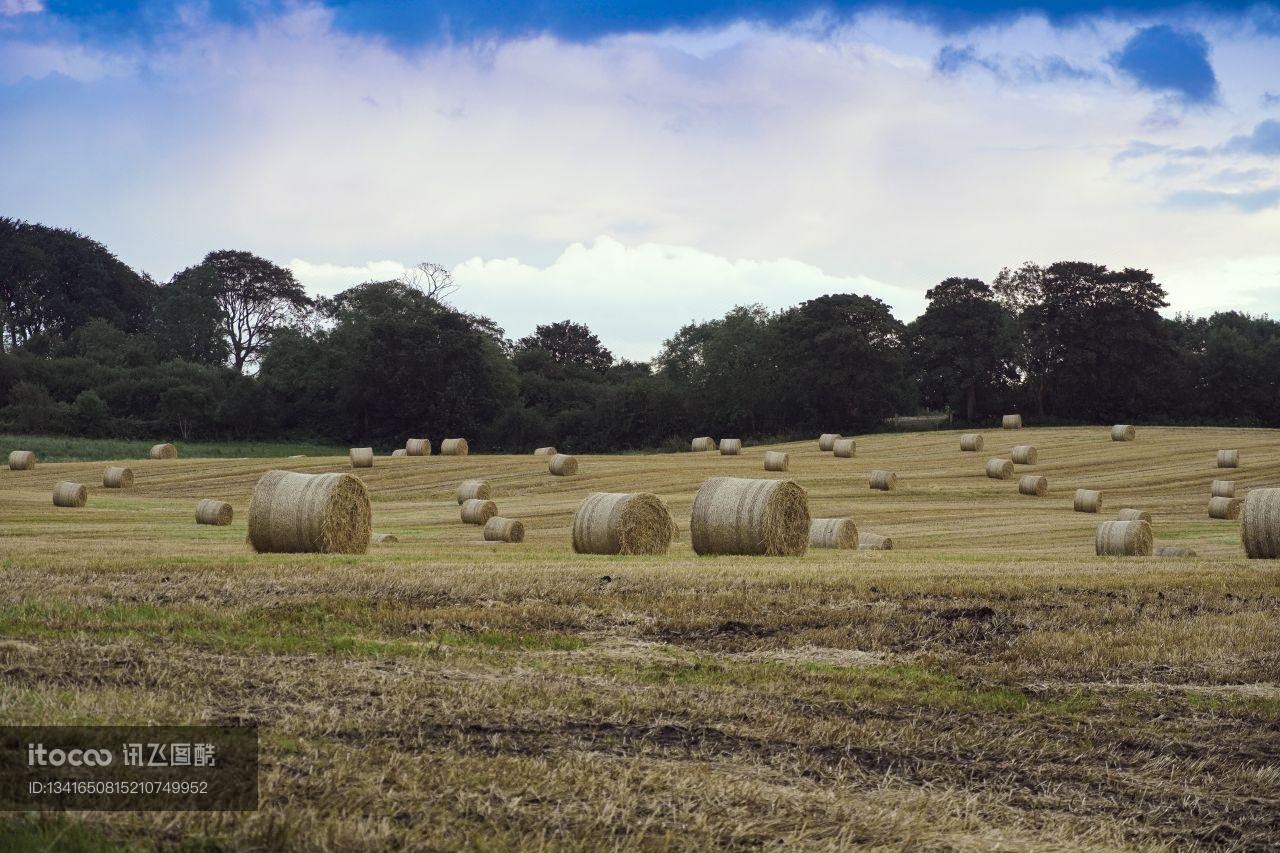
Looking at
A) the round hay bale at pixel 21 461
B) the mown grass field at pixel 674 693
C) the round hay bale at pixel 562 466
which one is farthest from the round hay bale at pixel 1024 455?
the round hay bale at pixel 21 461

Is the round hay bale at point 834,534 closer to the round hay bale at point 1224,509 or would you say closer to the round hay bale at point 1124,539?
the round hay bale at point 1124,539

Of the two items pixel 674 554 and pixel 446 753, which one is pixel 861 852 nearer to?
pixel 446 753

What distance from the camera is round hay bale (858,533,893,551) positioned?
88.6 ft

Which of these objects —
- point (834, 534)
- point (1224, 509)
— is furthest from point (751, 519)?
point (1224, 509)

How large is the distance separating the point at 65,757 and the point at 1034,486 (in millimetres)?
37253

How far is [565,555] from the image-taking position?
20.0m

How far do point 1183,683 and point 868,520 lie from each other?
24408mm

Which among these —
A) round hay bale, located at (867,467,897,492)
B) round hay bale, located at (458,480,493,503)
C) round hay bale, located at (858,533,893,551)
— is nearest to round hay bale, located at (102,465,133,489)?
round hay bale, located at (458,480,493,503)

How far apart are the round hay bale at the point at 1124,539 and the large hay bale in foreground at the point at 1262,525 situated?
3.28 meters

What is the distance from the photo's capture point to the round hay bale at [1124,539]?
81.5 ft

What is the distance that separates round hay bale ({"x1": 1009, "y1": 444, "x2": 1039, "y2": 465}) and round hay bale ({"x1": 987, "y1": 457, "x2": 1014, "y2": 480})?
2925mm

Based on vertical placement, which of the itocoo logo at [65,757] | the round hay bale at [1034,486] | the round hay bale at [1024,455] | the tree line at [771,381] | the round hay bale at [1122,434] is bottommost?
the round hay bale at [1034,486]

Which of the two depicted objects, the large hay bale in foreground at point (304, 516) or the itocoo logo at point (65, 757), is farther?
the large hay bale in foreground at point (304, 516)

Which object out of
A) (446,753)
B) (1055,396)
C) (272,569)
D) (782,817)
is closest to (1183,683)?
(782,817)
